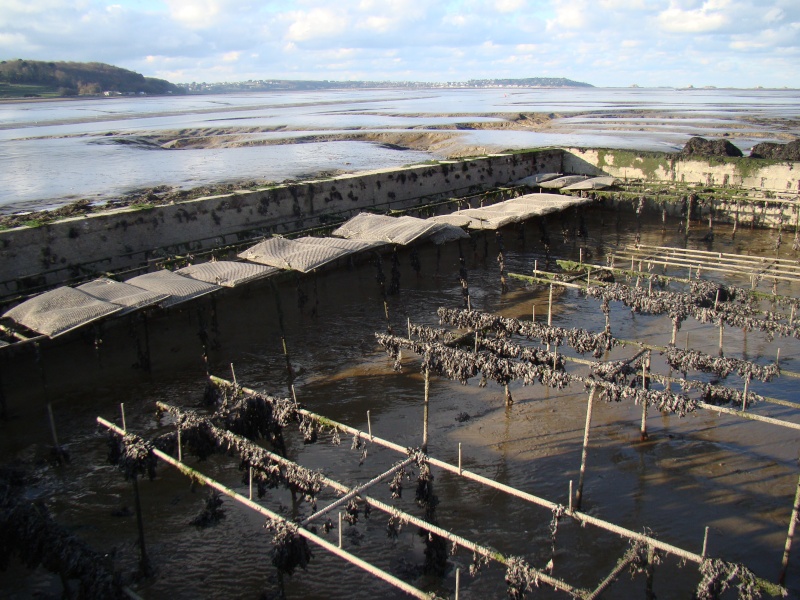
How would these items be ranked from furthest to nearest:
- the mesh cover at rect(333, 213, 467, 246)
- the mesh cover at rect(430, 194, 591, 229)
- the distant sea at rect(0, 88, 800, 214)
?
the distant sea at rect(0, 88, 800, 214)
the mesh cover at rect(430, 194, 591, 229)
the mesh cover at rect(333, 213, 467, 246)

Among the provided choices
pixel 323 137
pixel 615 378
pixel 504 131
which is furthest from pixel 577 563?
pixel 504 131

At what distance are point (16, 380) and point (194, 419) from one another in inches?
271

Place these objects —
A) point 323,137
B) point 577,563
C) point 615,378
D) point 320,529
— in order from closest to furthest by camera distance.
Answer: point 577,563 < point 320,529 < point 615,378 < point 323,137

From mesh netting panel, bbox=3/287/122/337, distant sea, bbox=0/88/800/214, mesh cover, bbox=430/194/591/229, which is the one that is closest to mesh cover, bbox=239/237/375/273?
mesh netting panel, bbox=3/287/122/337

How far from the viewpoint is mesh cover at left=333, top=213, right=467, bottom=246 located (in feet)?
56.0

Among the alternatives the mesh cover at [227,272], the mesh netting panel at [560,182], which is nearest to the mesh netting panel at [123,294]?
the mesh cover at [227,272]

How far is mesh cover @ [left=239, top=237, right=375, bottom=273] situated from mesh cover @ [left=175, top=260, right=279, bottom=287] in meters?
0.51

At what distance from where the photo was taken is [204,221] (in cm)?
1902

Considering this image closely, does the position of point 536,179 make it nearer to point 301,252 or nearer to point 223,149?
point 301,252

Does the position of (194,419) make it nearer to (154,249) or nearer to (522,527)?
(522,527)

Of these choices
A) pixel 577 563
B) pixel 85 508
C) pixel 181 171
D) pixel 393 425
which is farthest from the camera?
pixel 181 171

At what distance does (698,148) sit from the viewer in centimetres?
3562

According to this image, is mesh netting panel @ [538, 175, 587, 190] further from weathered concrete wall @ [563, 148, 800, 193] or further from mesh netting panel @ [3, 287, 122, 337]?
mesh netting panel @ [3, 287, 122, 337]

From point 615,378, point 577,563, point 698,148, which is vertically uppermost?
point 698,148
